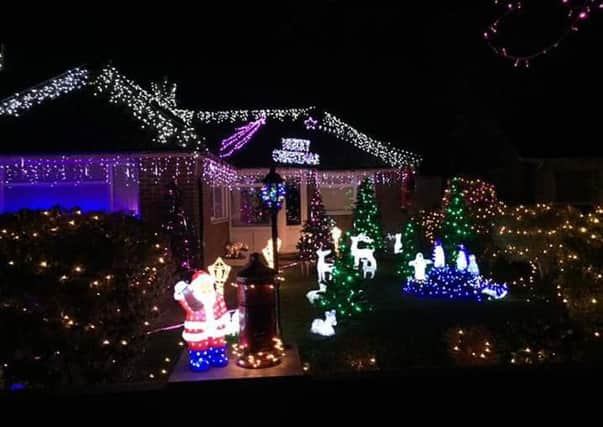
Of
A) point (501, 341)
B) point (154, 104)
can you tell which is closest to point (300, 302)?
point (501, 341)

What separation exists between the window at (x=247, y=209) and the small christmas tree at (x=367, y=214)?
3.40 m

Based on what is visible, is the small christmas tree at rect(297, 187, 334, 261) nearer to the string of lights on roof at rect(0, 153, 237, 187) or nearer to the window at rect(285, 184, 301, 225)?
the window at rect(285, 184, 301, 225)

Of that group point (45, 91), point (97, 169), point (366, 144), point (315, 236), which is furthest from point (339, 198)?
point (45, 91)

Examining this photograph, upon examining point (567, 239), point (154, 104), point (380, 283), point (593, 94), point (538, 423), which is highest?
point (593, 94)

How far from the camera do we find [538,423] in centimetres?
355

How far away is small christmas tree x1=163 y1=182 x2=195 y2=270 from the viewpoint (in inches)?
436

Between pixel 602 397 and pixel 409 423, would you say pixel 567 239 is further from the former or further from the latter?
pixel 409 423

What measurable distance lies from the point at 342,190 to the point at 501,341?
12835 mm

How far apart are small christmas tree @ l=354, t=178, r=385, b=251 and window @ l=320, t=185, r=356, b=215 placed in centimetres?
305

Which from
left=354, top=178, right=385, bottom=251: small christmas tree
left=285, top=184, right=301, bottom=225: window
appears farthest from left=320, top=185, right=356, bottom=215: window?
left=354, top=178, right=385, bottom=251: small christmas tree

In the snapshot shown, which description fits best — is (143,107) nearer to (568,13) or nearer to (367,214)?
(367,214)

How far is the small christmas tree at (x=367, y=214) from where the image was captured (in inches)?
627

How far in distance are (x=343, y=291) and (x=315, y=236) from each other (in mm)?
6403

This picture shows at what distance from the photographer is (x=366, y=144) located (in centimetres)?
1983
